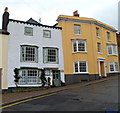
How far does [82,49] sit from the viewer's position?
22.6 m

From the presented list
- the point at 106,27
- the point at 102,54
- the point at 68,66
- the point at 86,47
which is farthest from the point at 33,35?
the point at 106,27

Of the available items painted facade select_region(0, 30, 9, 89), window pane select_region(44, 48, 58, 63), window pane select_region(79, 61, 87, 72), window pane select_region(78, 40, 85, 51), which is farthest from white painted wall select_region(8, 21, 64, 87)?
window pane select_region(78, 40, 85, 51)

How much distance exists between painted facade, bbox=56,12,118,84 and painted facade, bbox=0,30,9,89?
8162 millimetres

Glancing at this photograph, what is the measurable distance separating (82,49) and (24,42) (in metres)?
8.88

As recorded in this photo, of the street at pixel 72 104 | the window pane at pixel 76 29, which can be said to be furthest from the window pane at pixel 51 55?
the street at pixel 72 104

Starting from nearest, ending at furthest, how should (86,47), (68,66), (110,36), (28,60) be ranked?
(28,60) → (68,66) → (86,47) → (110,36)

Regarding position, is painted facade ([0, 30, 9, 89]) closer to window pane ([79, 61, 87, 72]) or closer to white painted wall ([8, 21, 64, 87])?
white painted wall ([8, 21, 64, 87])

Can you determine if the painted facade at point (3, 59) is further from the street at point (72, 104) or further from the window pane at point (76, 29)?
the window pane at point (76, 29)

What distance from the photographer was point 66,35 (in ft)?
72.9

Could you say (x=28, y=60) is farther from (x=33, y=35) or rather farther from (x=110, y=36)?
(x=110, y=36)

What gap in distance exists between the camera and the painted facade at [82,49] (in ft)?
71.1

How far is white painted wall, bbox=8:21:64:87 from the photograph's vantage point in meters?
18.0

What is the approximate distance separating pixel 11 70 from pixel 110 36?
19.7 metres

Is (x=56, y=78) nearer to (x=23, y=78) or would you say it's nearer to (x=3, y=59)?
(x=23, y=78)
